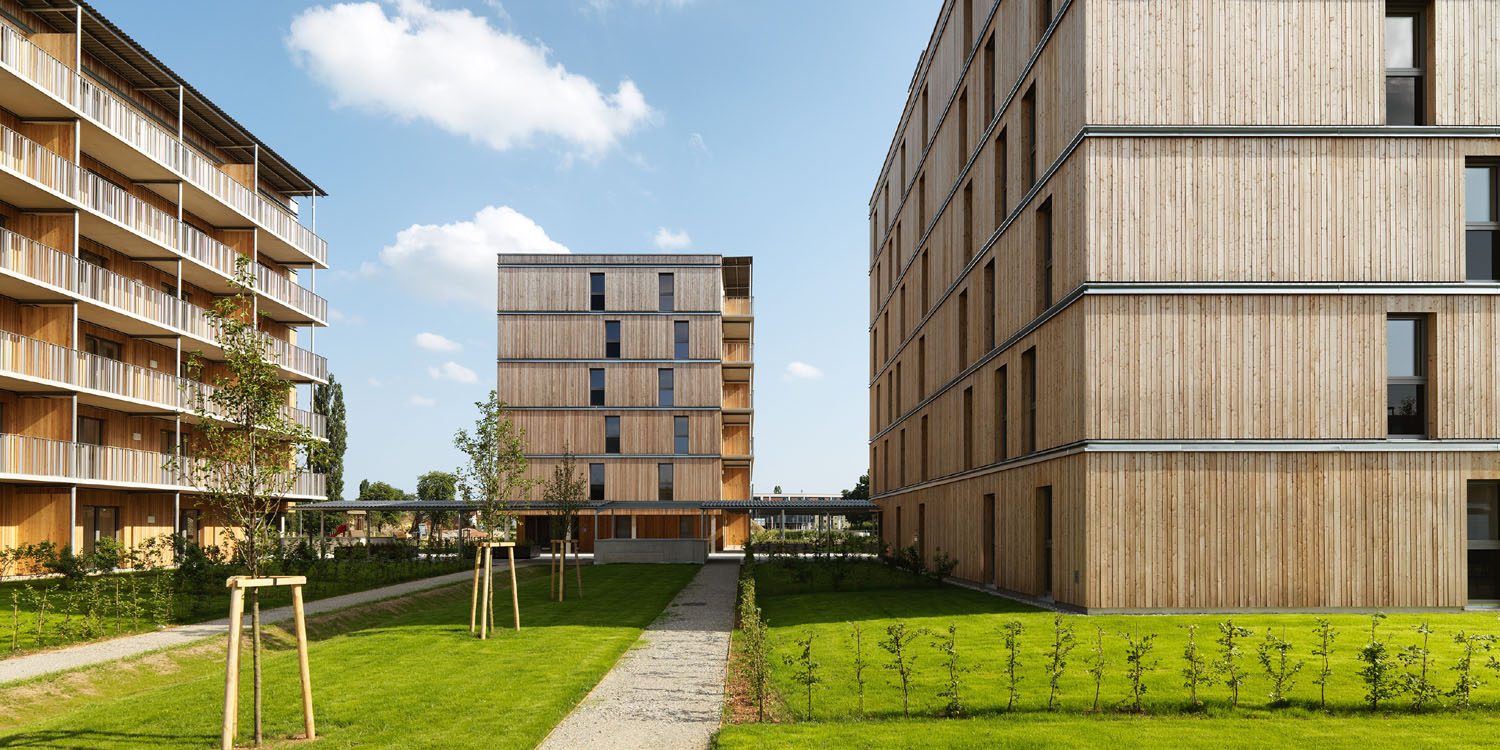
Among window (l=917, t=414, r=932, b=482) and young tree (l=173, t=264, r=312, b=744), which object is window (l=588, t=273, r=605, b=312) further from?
young tree (l=173, t=264, r=312, b=744)

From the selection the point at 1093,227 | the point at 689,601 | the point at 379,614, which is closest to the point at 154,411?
the point at 379,614

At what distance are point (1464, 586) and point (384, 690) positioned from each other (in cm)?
1718

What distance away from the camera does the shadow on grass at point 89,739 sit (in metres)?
9.55

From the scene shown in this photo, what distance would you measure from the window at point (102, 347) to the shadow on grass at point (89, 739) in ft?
82.6

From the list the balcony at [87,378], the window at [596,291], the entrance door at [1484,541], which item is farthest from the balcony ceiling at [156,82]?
the entrance door at [1484,541]

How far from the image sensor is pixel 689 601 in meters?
24.9

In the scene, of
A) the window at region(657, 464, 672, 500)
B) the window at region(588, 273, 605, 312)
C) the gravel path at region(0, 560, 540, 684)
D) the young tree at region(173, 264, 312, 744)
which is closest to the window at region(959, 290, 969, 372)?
the gravel path at region(0, 560, 540, 684)

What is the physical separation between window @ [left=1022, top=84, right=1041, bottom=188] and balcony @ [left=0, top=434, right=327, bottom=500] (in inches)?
707

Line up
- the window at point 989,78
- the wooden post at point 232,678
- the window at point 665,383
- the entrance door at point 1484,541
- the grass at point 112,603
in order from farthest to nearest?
the window at point 665,383
the window at point 989,78
the entrance door at point 1484,541
the grass at point 112,603
the wooden post at point 232,678

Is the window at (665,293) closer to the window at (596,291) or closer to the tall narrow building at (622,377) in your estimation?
the tall narrow building at (622,377)

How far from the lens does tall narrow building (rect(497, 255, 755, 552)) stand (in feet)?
186

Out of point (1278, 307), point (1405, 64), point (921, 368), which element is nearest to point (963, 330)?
point (921, 368)

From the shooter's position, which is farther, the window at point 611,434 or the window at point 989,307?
the window at point 611,434

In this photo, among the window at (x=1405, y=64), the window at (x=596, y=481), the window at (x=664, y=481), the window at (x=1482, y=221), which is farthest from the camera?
the window at (x=664, y=481)
